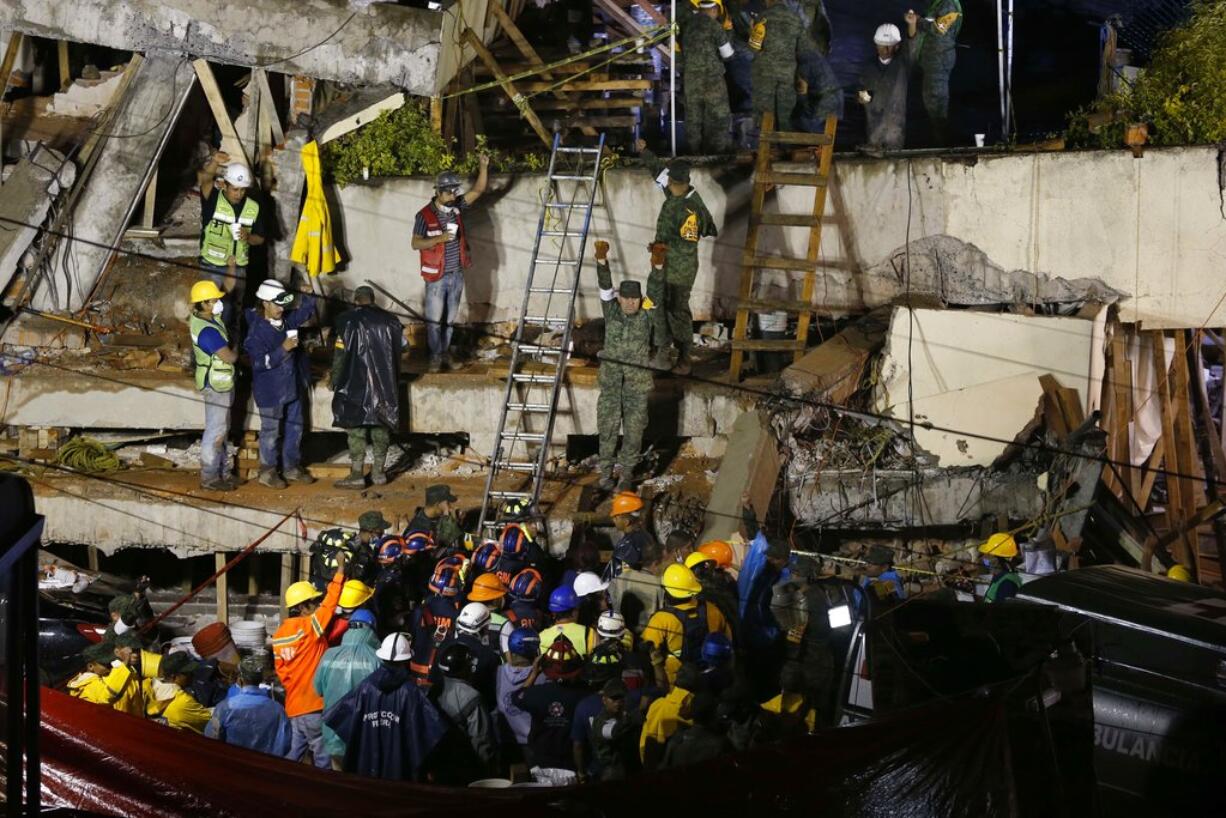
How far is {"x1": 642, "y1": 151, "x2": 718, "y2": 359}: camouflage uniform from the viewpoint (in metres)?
14.7

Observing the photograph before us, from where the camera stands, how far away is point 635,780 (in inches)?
287

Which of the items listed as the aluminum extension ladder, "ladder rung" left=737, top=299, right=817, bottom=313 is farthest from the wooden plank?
"ladder rung" left=737, top=299, right=817, bottom=313

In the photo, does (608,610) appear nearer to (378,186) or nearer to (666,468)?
(666,468)

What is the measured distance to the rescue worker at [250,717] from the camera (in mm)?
9844

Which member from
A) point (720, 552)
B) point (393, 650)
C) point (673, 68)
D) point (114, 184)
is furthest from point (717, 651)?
point (114, 184)

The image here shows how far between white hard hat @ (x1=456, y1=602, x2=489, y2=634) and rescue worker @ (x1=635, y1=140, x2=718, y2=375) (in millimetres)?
4696

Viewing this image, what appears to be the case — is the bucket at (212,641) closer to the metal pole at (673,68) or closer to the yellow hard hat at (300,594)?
the yellow hard hat at (300,594)

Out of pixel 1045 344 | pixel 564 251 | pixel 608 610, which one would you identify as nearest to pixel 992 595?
pixel 608 610

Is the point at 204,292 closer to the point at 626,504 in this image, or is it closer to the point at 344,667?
the point at 626,504

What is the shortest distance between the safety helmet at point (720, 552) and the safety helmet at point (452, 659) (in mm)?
2587

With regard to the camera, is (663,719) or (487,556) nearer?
(663,719)

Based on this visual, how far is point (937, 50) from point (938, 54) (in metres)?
0.04

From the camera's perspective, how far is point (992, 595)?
10844mm

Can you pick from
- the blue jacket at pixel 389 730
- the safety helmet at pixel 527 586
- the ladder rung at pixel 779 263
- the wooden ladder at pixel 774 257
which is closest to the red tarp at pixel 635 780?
the blue jacket at pixel 389 730
